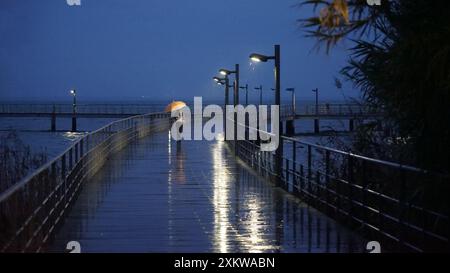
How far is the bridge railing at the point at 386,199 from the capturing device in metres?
9.37

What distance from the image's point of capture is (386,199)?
1092 centimetres

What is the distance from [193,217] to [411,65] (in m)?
5.00

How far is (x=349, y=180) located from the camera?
12.2 metres

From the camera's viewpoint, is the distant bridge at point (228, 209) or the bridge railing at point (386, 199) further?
the distant bridge at point (228, 209)

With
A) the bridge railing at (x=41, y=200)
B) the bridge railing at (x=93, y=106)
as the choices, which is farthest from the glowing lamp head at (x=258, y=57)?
the bridge railing at (x=93, y=106)

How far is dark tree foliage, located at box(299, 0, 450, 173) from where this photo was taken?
8.95 meters

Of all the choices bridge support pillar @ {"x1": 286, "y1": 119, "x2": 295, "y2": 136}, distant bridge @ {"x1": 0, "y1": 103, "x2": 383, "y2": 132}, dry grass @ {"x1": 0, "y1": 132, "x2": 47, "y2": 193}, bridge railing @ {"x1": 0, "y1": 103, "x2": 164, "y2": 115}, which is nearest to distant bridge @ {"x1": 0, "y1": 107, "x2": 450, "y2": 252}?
dry grass @ {"x1": 0, "y1": 132, "x2": 47, "y2": 193}

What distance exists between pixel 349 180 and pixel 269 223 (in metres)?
1.30

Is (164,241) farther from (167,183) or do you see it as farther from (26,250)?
(167,183)

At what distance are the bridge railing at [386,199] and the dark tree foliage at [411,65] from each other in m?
0.40

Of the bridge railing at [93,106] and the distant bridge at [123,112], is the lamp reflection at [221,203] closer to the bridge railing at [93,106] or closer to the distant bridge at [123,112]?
the distant bridge at [123,112]

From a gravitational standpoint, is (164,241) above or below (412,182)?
below

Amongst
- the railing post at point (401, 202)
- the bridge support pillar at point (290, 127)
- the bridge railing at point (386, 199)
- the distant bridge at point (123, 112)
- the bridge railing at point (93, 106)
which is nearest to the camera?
the bridge railing at point (386, 199)
